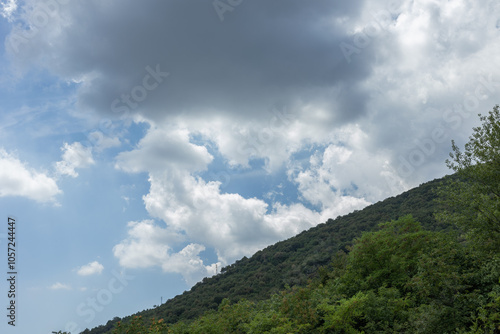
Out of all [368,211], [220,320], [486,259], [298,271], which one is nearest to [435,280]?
[486,259]

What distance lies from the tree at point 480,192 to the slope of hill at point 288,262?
27.7m

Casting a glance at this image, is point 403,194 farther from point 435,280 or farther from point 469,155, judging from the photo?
point 435,280

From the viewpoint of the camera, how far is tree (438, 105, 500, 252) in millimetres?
15633

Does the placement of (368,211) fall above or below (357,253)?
above

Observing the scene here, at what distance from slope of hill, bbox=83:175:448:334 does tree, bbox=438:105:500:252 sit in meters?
27.7

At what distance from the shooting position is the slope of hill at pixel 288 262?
4853 centimetres

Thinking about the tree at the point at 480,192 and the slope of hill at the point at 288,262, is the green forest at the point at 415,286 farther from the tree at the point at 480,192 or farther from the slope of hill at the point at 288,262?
the slope of hill at the point at 288,262

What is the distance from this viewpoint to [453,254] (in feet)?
51.2

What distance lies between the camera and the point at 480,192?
17.1 metres

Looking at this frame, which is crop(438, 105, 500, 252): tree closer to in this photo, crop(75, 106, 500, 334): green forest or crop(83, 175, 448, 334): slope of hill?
crop(75, 106, 500, 334): green forest

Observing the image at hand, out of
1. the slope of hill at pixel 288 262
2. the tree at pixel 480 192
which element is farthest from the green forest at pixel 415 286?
the slope of hill at pixel 288 262

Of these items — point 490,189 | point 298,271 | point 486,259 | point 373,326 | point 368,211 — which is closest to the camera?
point 373,326

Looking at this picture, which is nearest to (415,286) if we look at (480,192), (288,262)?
(480,192)

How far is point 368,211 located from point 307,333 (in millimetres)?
65306
